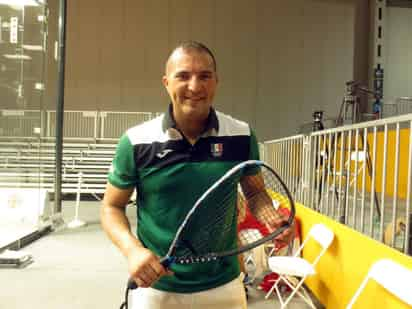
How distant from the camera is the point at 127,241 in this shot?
94 cm

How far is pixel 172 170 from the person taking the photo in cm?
101

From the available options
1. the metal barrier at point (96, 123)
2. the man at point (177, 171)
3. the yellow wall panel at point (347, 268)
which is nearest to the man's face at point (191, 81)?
the man at point (177, 171)

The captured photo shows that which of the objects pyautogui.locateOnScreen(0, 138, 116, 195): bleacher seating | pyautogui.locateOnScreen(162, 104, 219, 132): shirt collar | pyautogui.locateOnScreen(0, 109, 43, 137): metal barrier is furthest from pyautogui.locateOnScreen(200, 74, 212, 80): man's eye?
pyautogui.locateOnScreen(0, 138, 116, 195): bleacher seating

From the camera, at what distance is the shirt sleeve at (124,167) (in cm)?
103

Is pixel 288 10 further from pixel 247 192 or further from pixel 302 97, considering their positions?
pixel 247 192

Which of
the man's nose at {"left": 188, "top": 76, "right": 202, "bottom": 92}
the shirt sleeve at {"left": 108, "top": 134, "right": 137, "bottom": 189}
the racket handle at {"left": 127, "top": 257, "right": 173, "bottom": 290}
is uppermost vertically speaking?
the man's nose at {"left": 188, "top": 76, "right": 202, "bottom": 92}

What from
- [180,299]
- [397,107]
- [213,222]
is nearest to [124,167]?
[213,222]

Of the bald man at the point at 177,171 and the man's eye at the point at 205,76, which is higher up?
the man's eye at the point at 205,76

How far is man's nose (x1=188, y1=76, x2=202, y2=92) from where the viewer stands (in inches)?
38.6

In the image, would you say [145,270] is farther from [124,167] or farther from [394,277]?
[394,277]

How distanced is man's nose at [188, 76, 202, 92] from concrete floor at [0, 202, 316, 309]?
2442mm

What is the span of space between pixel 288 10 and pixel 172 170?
987cm

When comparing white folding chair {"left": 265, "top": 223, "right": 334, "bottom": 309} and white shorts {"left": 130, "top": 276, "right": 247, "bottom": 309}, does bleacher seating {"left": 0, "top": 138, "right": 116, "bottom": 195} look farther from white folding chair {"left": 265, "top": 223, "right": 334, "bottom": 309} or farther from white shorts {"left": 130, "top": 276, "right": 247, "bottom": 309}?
white shorts {"left": 130, "top": 276, "right": 247, "bottom": 309}

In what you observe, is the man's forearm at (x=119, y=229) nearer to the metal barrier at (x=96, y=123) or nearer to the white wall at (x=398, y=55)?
the metal barrier at (x=96, y=123)
